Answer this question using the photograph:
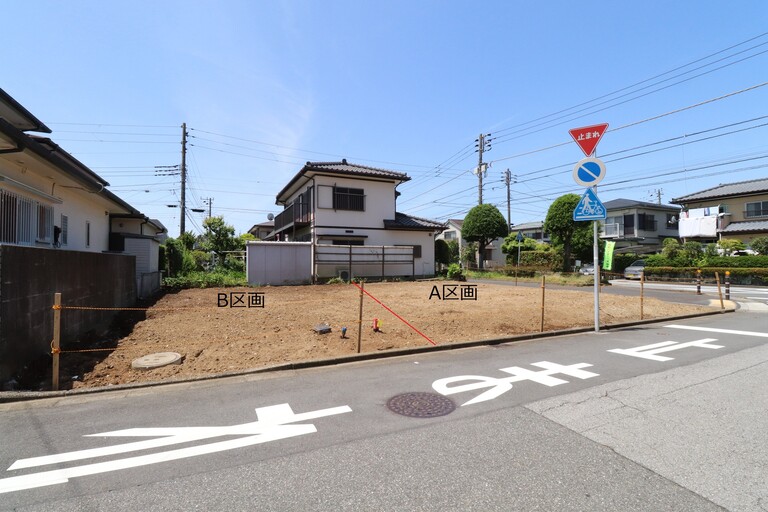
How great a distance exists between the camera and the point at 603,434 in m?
3.15

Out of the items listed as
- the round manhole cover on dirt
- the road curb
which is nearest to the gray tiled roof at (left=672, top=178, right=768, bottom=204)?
the road curb

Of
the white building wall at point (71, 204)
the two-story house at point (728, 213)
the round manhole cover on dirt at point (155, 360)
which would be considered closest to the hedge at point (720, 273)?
the two-story house at point (728, 213)

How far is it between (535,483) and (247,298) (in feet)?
37.6

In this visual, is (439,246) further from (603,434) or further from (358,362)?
(603,434)

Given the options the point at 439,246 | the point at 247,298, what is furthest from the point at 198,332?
the point at 439,246

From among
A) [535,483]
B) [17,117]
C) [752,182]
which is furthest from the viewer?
[752,182]

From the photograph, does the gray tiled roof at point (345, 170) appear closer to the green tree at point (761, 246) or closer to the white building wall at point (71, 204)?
the white building wall at point (71, 204)

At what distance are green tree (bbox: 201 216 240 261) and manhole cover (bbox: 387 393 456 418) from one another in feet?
74.5

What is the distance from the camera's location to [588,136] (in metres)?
7.69

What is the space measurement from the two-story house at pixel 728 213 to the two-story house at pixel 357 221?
22.1 meters

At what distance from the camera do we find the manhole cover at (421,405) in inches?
142

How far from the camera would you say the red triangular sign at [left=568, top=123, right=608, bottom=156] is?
24.8 feet

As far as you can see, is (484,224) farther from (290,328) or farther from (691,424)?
(691,424)

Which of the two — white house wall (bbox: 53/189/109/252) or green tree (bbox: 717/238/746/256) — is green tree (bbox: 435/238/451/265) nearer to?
green tree (bbox: 717/238/746/256)
